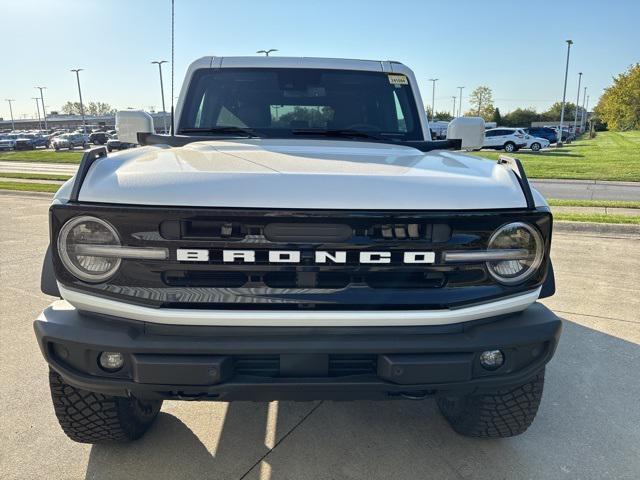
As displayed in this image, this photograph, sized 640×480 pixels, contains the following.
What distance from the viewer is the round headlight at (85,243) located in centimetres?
197

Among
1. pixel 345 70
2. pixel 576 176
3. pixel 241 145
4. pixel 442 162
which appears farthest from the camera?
pixel 576 176

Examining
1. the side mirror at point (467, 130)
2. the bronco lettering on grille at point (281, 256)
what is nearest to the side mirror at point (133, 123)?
the bronco lettering on grille at point (281, 256)

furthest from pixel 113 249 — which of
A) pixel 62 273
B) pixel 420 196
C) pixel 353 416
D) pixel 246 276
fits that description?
pixel 353 416

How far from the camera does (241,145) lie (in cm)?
287

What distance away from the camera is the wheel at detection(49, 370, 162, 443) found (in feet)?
7.86

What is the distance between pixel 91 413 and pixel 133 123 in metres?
1.96

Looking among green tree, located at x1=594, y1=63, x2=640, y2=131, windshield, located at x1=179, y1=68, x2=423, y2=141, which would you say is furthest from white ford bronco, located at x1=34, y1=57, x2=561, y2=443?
green tree, located at x1=594, y1=63, x2=640, y2=131

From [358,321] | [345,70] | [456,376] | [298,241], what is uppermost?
[345,70]

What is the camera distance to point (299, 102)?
11.6ft

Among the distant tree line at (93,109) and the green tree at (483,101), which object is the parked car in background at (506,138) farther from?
the distant tree line at (93,109)

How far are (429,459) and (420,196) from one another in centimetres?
140

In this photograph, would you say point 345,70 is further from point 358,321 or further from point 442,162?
point 358,321

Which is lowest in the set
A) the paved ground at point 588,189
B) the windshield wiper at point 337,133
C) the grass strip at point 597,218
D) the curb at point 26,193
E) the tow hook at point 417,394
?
the paved ground at point 588,189

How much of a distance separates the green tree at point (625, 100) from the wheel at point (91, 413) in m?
62.9
